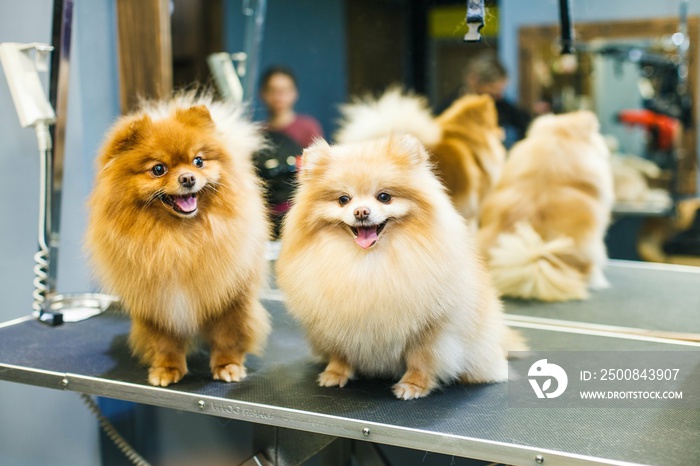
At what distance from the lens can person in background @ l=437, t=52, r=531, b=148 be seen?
339cm

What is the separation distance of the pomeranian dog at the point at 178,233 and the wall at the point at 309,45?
229cm

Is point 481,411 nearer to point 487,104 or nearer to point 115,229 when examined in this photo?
point 115,229

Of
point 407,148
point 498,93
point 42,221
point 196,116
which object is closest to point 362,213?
point 407,148

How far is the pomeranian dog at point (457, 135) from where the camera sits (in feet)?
8.50

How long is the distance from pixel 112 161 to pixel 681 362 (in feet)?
4.94

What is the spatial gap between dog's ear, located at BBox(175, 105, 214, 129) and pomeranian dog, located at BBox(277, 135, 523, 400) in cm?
29

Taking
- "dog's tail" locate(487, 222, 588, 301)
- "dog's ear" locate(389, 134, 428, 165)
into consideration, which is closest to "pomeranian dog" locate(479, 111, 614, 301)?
"dog's tail" locate(487, 222, 588, 301)

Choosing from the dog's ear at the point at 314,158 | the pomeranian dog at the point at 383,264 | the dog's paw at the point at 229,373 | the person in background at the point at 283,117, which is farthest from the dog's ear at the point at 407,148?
the person in background at the point at 283,117

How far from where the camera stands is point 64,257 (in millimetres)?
2545

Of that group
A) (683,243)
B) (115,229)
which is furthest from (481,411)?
(683,243)

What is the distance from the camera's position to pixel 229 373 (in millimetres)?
1771

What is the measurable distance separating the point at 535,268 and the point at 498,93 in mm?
1185

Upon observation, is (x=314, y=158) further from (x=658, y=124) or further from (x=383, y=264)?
(x=658, y=124)

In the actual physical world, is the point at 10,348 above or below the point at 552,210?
below
